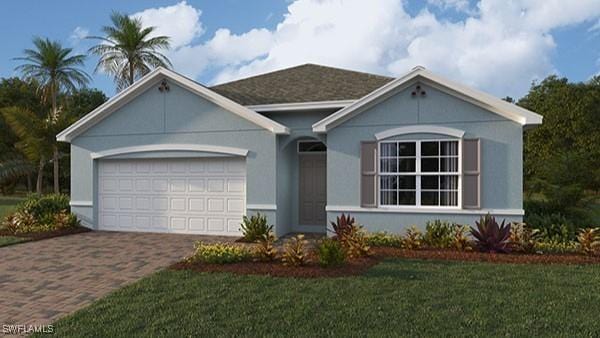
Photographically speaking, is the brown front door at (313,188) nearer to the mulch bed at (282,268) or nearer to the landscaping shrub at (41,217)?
the mulch bed at (282,268)

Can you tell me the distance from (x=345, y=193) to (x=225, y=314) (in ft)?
20.5

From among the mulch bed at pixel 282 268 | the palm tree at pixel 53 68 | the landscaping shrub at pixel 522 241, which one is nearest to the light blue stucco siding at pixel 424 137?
the landscaping shrub at pixel 522 241

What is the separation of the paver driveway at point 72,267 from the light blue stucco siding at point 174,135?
5.83 ft

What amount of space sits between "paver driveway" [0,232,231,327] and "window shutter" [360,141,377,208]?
425 cm

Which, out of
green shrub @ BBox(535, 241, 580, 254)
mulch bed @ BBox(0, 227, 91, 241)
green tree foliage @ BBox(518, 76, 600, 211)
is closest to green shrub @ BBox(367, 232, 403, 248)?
green shrub @ BBox(535, 241, 580, 254)

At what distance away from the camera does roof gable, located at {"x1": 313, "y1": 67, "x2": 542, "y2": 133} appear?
9477 millimetres

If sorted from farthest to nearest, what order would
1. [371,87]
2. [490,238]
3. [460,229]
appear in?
[371,87] < [460,229] < [490,238]

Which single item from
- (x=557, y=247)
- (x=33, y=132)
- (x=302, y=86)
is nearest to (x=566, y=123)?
(x=302, y=86)

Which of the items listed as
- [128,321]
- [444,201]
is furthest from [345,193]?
[128,321]

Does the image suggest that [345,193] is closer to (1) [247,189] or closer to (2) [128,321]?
(1) [247,189]

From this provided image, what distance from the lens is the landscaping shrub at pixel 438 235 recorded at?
9195 mm

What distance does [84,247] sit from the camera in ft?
32.3

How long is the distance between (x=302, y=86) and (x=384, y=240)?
6494 millimetres

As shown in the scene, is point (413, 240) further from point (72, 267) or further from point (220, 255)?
point (72, 267)
